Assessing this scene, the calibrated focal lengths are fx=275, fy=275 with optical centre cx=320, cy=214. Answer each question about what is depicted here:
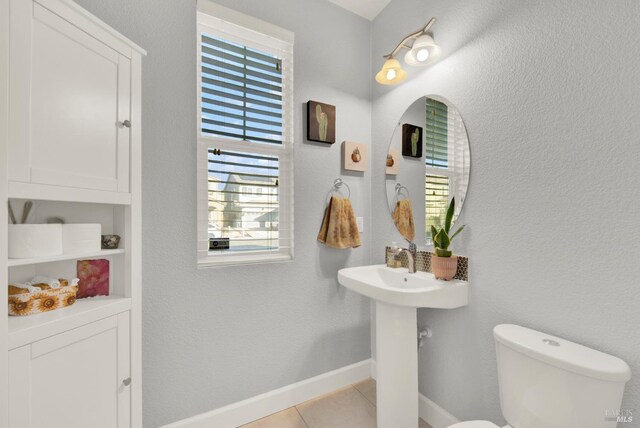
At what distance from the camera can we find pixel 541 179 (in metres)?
1.13

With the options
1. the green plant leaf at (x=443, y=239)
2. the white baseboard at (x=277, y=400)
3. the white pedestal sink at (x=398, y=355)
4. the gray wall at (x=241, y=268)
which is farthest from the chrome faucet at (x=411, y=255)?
the white baseboard at (x=277, y=400)

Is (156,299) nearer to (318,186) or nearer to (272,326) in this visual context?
(272,326)

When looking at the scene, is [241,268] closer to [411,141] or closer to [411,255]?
[411,255]

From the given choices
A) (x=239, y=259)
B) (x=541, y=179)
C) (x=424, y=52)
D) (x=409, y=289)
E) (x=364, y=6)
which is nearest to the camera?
(x=541, y=179)

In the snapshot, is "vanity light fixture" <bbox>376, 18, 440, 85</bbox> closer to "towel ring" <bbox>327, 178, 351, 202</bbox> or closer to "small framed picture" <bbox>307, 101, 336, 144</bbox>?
"small framed picture" <bbox>307, 101, 336, 144</bbox>

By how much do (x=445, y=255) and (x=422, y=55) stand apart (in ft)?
3.59

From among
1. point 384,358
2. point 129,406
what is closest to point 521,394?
point 384,358

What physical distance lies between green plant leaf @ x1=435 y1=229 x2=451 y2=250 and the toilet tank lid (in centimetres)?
42

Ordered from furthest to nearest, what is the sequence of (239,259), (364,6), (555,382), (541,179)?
(364,6) < (239,259) < (541,179) < (555,382)

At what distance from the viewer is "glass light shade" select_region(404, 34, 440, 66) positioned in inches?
58.6

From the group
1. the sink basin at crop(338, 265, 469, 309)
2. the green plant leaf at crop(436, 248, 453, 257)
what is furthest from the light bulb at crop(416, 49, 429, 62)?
the sink basin at crop(338, 265, 469, 309)

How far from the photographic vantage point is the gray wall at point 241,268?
1.36 meters

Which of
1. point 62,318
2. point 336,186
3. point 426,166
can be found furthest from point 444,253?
point 62,318

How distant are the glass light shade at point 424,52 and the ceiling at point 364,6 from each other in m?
0.61
